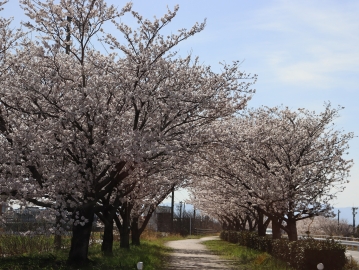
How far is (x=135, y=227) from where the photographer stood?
30.7 m

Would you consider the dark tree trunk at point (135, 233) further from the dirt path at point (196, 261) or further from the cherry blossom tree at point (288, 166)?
the cherry blossom tree at point (288, 166)

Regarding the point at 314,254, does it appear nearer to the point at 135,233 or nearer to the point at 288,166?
the point at 288,166

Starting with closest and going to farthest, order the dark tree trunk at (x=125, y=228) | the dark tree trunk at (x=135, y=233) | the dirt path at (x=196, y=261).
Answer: the dirt path at (x=196, y=261), the dark tree trunk at (x=125, y=228), the dark tree trunk at (x=135, y=233)

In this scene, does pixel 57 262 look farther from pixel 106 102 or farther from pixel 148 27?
pixel 148 27

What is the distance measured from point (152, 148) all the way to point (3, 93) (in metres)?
4.48

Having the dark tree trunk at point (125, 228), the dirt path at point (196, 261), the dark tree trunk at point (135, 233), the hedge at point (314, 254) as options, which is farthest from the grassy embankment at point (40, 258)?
the dark tree trunk at point (135, 233)

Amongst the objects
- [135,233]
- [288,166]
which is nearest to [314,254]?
[288,166]

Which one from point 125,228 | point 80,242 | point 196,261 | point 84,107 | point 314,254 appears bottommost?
point 196,261

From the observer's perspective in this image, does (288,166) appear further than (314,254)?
Yes

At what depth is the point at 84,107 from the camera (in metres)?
13.0

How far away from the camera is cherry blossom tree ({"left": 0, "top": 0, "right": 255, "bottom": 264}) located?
13.4 metres

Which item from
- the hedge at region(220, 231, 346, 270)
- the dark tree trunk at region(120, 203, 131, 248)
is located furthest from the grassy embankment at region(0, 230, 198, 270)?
the hedge at region(220, 231, 346, 270)

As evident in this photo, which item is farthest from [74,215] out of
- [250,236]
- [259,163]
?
[250,236]

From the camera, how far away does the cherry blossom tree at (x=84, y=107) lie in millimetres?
13391
